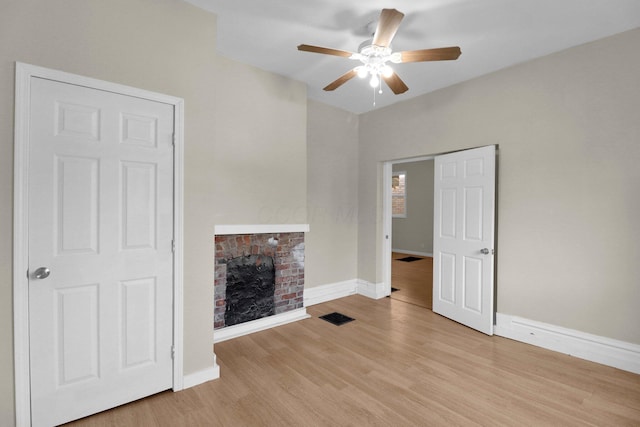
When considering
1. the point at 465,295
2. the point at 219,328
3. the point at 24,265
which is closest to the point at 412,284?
the point at 465,295

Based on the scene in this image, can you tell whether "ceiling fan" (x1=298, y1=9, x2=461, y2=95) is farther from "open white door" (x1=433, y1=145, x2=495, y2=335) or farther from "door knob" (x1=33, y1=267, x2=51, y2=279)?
"door knob" (x1=33, y1=267, x2=51, y2=279)

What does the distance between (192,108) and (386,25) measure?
1501mm

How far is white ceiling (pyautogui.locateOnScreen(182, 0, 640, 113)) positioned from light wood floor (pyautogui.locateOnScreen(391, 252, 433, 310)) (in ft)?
10.1

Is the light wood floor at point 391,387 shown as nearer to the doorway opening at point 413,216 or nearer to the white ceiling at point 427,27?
the white ceiling at point 427,27

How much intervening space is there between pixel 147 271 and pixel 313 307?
249 cm

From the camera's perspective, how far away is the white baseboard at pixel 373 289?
4.56 metres

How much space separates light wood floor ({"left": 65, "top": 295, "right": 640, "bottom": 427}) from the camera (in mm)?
1979

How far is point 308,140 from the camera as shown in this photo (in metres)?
4.27

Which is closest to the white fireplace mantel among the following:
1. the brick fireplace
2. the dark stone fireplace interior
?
the brick fireplace

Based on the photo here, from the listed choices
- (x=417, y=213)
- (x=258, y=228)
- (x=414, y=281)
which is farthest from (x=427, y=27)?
(x=417, y=213)

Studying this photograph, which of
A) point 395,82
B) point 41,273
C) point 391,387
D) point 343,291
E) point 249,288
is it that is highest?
point 395,82

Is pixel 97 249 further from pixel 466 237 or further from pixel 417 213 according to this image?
pixel 417 213

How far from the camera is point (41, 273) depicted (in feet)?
5.83

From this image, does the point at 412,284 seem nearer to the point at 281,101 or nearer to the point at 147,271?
the point at 281,101
